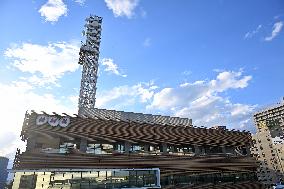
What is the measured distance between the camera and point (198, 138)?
42031 mm

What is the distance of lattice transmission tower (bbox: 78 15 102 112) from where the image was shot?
172ft

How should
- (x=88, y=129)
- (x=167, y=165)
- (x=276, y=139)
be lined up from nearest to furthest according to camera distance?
(x=88, y=129) → (x=167, y=165) → (x=276, y=139)

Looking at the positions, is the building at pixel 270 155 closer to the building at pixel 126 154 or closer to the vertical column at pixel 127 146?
the building at pixel 126 154

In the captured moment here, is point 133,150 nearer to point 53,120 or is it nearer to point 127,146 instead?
point 127,146

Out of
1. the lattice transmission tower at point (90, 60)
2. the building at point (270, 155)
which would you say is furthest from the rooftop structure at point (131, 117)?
the building at point (270, 155)

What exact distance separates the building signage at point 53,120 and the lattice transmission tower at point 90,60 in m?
18.4

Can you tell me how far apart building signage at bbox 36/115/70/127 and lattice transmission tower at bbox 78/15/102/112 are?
1835 cm

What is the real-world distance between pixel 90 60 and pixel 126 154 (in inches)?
1029

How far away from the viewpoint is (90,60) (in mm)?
54594

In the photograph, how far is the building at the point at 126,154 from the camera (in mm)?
29875

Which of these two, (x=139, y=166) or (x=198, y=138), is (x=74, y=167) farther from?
(x=198, y=138)

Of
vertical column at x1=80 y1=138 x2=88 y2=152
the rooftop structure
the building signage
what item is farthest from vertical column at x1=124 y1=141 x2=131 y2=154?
the building signage

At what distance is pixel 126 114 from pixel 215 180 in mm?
16500

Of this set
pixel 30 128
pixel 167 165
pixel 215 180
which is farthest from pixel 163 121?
pixel 30 128
